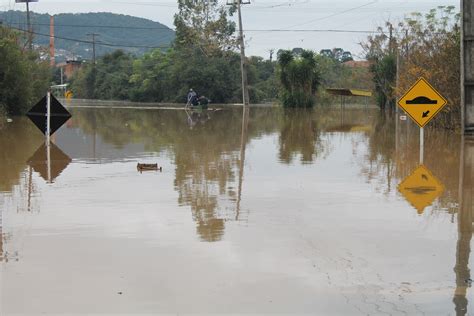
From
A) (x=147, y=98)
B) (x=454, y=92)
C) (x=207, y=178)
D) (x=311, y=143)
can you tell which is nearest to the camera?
(x=207, y=178)

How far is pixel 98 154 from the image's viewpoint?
22.3 m

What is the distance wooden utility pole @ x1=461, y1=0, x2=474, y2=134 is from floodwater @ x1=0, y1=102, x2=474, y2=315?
3.22m

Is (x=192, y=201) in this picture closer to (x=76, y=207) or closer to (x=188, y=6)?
(x=76, y=207)

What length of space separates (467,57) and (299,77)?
40.7m

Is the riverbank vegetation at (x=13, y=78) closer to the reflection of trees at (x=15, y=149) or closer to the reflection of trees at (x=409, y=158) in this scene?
the reflection of trees at (x=15, y=149)

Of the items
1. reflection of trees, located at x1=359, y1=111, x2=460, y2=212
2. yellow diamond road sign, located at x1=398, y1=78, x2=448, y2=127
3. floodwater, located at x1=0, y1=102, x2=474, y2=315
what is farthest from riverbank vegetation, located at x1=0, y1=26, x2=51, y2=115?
yellow diamond road sign, located at x1=398, y1=78, x2=448, y2=127

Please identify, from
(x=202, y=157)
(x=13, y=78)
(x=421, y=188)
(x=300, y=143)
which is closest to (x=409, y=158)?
(x=202, y=157)

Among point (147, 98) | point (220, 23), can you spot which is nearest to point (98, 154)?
point (220, 23)

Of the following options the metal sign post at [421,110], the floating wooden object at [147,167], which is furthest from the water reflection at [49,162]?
the metal sign post at [421,110]

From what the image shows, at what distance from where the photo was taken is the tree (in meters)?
64.2

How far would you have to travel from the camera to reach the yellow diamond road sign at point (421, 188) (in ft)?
42.8

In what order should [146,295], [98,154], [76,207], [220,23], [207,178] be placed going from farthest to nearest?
[220,23] < [98,154] < [207,178] < [76,207] < [146,295]

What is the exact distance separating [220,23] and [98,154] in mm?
61832

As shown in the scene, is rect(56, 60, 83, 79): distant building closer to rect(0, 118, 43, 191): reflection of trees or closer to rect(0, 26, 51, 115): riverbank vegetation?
rect(0, 26, 51, 115): riverbank vegetation
